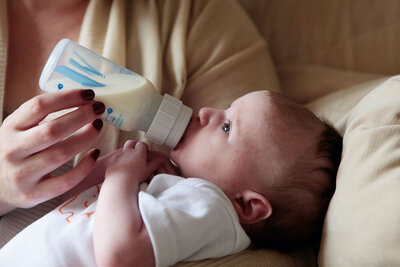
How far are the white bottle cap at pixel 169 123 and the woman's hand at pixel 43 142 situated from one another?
0.13 meters

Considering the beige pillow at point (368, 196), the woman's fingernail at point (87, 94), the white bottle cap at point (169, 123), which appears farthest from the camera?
the white bottle cap at point (169, 123)

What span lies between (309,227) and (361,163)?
0.20 meters

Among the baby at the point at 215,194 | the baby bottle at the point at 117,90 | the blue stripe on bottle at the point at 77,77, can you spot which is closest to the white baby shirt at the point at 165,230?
the baby at the point at 215,194

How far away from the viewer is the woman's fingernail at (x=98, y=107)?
808 millimetres

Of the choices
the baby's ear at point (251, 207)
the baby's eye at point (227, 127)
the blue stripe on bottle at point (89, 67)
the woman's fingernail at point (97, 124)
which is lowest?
the baby's ear at point (251, 207)

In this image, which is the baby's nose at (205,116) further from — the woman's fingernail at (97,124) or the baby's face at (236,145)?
the woman's fingernail at (97,124)

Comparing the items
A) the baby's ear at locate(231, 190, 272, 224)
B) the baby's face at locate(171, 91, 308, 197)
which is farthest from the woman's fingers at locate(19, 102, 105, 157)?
the baby's ear at locate(231, 190, 272, 224)

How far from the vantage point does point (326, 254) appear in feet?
2.62

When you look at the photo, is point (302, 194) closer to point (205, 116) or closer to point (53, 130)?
point (205, 116)

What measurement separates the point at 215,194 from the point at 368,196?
28cm

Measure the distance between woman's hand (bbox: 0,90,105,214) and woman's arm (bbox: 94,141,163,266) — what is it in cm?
8

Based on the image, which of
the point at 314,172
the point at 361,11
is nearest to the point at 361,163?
the point at 314,172

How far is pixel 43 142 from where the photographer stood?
76 cm

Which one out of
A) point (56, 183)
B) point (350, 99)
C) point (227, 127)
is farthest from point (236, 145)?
point (350, 99)
